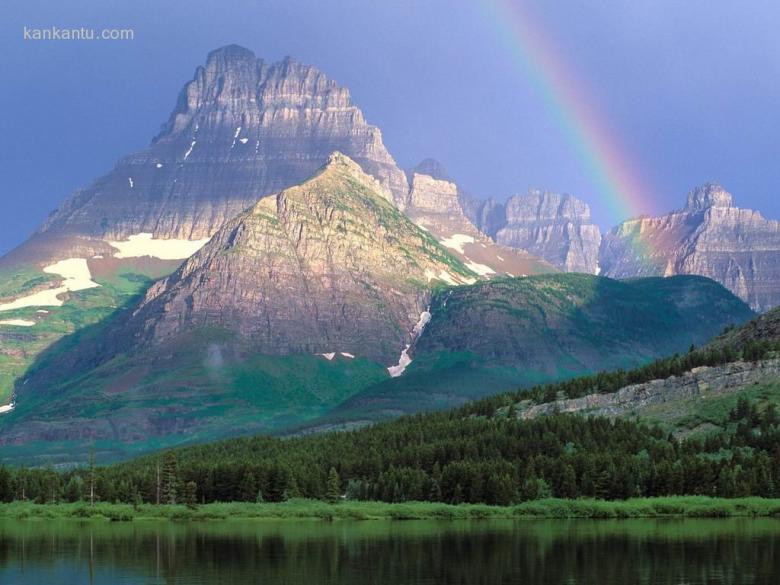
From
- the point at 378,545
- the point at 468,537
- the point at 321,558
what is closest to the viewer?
the point at 321,558

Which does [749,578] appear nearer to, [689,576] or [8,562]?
[689,576]

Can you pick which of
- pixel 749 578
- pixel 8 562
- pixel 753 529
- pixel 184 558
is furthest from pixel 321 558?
pixel 753 529

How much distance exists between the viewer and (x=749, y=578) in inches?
5276

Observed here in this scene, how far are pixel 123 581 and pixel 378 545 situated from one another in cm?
4760

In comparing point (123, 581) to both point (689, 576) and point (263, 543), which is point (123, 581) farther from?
point (689, 576)

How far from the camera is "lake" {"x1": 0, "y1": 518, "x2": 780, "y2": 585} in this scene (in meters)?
140

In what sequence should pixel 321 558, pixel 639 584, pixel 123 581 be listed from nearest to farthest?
pixel 639 584 < pixel 123 581 < pixel 321 558

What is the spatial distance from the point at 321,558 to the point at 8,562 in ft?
136

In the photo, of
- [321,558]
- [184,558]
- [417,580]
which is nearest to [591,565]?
[417,580]

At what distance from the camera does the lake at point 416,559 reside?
14025 cm

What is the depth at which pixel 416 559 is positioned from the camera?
159375mm

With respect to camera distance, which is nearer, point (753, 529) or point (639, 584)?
point (639, 584)

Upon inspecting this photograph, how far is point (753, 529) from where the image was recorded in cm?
19625

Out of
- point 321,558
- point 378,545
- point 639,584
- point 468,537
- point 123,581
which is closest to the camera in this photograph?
point 639,584
